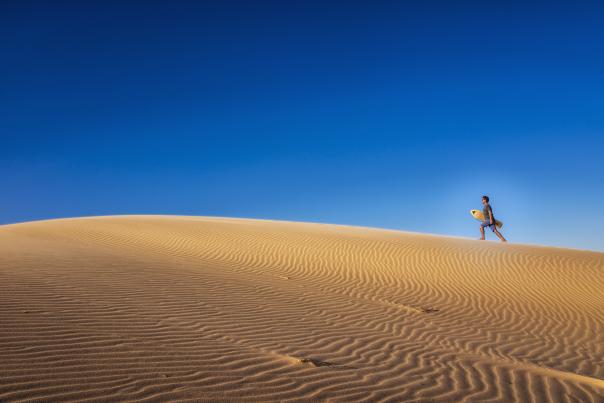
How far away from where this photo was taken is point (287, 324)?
24.6 feet

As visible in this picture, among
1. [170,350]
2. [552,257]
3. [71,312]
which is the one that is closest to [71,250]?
[71,312]

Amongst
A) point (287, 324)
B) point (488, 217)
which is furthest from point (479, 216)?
point (287, 324)

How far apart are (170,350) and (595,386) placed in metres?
5.07

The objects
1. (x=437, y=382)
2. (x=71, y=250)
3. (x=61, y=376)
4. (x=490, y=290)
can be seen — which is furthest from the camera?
(x=490, y=290)

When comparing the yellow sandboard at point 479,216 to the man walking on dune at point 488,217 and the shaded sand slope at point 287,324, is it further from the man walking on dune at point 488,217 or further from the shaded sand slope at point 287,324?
the shaded sand slope at point 287,324

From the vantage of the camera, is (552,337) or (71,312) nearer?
(71,312)

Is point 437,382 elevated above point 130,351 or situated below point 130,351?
below

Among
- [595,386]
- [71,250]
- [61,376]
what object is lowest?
[595,386]

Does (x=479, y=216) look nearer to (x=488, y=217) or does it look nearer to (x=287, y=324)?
(x=488, y=217)

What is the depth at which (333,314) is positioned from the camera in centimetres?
883

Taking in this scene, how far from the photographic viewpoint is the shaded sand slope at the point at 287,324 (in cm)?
444

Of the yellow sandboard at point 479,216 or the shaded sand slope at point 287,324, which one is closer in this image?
the shaded sand slope at point 287,324

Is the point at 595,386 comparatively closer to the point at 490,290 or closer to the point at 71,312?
the point at 71,312

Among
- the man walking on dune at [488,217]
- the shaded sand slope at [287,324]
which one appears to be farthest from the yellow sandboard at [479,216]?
the shaded sand slope at [287,324]
